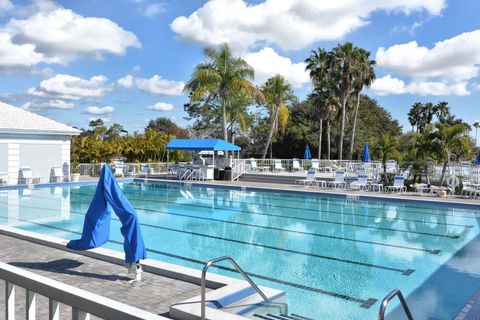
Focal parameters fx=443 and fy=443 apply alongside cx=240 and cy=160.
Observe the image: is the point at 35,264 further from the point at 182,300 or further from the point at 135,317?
the point at 135,317

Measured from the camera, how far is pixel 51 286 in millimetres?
1921

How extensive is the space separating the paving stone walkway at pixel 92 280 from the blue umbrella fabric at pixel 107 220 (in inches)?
14.3

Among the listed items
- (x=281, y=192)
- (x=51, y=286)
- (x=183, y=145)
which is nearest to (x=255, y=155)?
(x=183, y=145)

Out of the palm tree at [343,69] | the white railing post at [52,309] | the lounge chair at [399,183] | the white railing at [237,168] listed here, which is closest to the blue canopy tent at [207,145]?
the white railing at [237,168]

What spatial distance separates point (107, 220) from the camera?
6.44m

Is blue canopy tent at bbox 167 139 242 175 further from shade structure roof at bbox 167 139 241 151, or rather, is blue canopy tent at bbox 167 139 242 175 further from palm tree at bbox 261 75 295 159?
palm tree at bbox 261 75 295 159

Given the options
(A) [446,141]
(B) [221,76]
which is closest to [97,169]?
(B) [221,76]

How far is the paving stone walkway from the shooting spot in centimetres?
490

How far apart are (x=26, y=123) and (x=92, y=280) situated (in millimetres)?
19466

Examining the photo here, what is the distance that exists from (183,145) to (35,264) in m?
19.8

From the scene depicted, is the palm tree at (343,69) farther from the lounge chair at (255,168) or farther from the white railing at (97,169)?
the white railing at (97,169)

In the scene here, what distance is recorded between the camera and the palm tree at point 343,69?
109ft

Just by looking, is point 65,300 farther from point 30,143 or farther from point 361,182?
point 30,143

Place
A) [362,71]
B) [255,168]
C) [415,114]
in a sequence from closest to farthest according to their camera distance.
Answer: [255,168] < [362,71] < [415,114]
